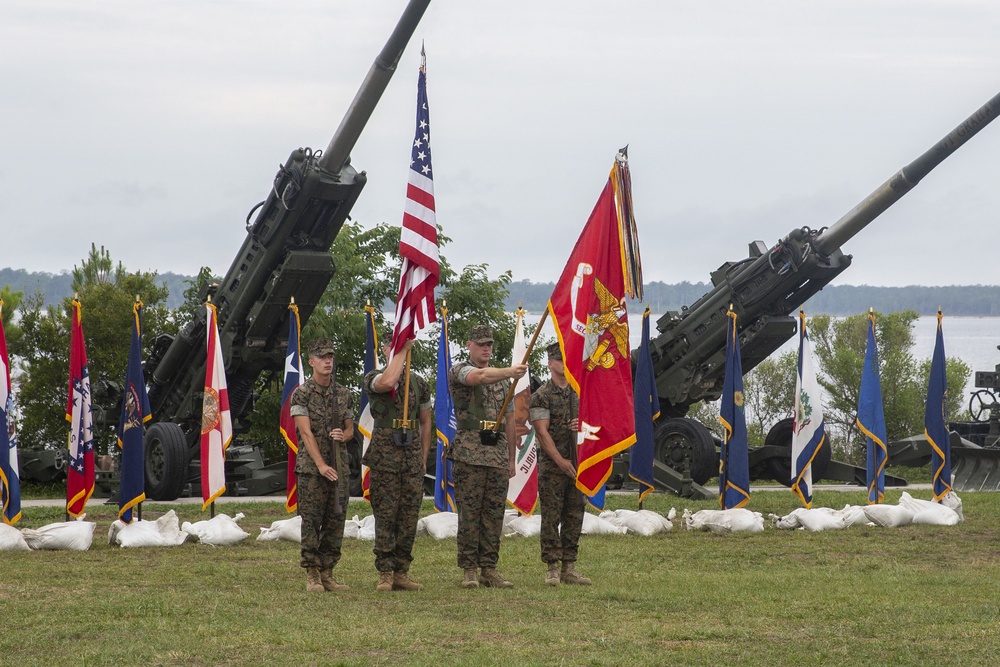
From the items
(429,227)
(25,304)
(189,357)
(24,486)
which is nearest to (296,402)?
(429,227)

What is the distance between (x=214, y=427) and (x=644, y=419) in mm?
4457

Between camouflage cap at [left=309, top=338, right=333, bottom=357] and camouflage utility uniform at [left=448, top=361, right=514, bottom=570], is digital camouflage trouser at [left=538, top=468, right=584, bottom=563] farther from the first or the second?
camouflage cap at [left=309, top=338, right=333, bottom=357]

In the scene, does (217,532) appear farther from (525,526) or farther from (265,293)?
(265,293)

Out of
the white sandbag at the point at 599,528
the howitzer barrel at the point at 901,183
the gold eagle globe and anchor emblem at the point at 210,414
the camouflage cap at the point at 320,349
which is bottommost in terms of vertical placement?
the white sandbag at the point at 599,528

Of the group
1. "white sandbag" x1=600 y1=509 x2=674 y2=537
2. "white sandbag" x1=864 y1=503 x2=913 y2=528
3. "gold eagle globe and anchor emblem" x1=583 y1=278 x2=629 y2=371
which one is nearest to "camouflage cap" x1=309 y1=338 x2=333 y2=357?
"gold eagle globe and anchor emblem" x1=583 y1=278 x2=629 y2=371

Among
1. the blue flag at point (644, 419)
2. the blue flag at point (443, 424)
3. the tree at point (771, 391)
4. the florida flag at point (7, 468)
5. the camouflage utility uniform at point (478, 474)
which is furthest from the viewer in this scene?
the tree at point (771, 391)

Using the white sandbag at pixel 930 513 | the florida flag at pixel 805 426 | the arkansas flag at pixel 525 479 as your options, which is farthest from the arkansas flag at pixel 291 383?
the white sandbag at pixel 930 513

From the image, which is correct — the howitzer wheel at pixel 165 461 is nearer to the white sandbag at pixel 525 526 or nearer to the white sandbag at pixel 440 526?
the white sandbag at pixel 440 526

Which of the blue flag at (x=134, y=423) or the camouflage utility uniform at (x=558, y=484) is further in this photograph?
the blue flag at (x=134, y=423)

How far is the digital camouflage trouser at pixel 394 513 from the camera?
28.9 ft

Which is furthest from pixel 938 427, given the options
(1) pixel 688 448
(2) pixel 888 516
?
(1) pixel 688 448

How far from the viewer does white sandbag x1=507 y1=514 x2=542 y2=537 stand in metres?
12.6

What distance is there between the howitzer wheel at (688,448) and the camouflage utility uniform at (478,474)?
7830 millimetres

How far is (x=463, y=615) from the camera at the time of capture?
784 centimetres
